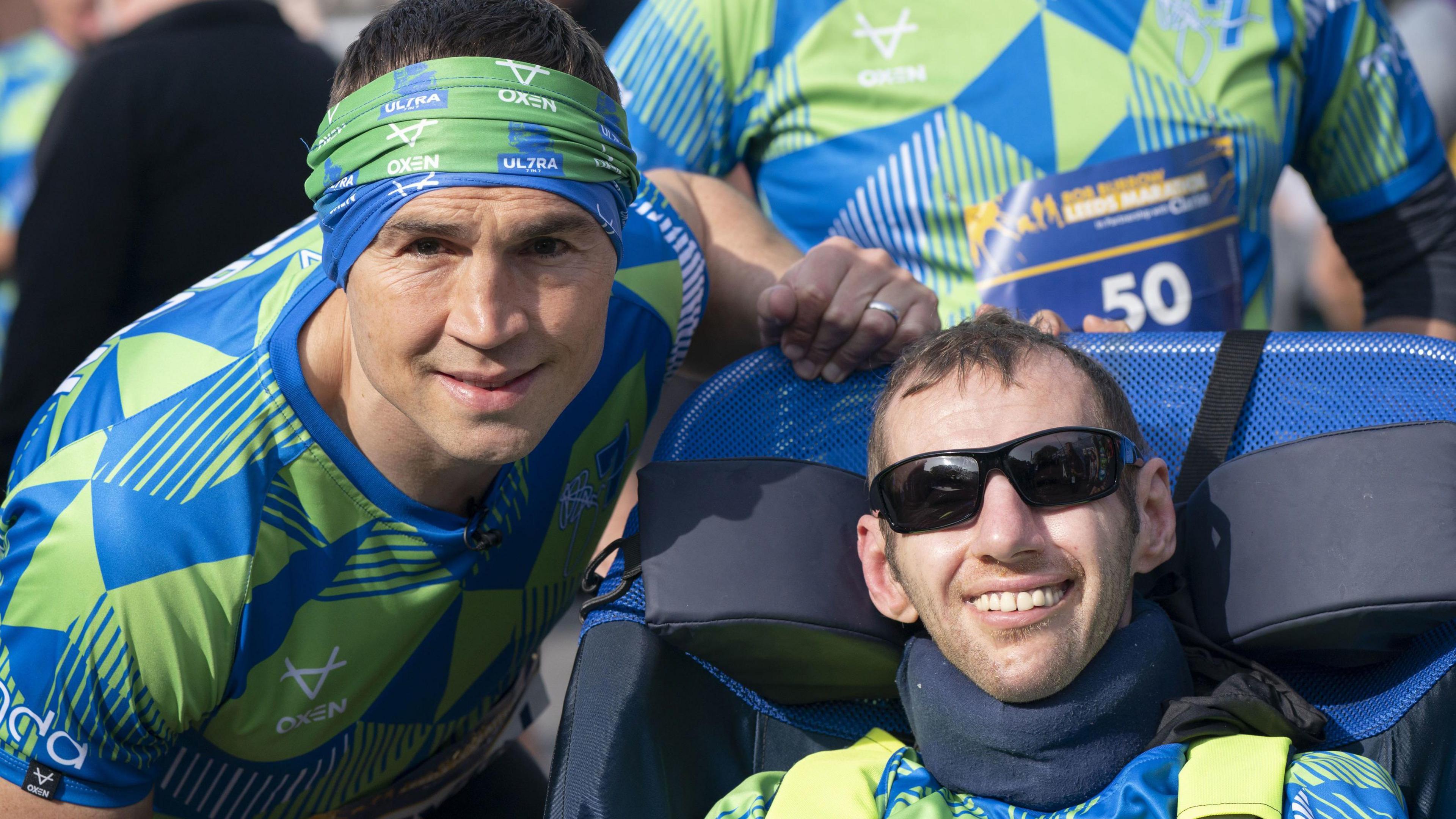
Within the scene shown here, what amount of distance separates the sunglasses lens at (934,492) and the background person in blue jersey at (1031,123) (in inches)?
25.6

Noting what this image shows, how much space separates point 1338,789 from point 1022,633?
1.38 ft

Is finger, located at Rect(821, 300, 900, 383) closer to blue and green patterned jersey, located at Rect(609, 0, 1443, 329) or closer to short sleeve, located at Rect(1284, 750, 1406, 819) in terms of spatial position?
blue and green patterned jersey, located at Rect(609, 0, 1443, 329)

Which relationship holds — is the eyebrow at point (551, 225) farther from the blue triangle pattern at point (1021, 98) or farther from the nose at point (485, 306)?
the blue triangle pattern at point (1021, 98)

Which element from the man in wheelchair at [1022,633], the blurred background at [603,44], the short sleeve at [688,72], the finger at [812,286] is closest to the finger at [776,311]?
the finger at [812,286]

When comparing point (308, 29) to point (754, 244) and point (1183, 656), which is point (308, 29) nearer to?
point (754, 244)

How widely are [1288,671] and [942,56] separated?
1.28 meters

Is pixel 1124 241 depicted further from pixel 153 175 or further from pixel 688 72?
pixel 153 175

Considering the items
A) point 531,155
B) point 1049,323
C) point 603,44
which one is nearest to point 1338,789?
point 1049,323

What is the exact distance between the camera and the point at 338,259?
1844 millimetres

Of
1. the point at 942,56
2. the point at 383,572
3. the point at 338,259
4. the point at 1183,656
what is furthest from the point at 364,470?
the point at 942,56

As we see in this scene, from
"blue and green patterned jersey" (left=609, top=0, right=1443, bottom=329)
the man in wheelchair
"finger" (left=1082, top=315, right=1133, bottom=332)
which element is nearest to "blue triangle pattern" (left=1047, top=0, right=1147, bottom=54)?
"blue and green patterned jersey" (left=609, top=0, right=1443, bottom=329)

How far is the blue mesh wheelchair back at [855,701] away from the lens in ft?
6.02

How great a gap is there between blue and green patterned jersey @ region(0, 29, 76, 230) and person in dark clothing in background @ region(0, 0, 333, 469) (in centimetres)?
213

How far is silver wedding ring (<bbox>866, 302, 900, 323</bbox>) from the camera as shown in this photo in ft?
7.23
